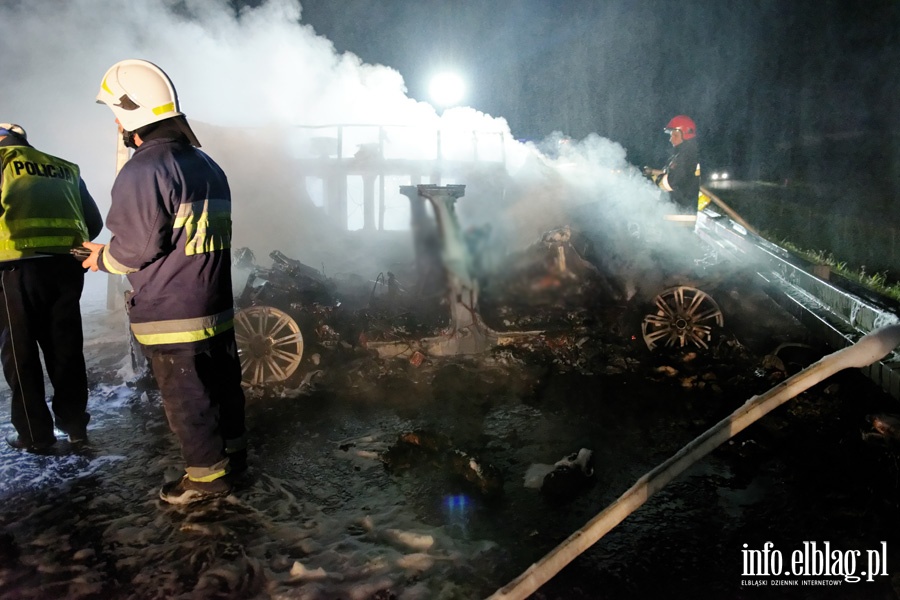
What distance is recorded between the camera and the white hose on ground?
2070mm

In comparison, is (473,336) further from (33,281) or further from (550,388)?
(33,281)

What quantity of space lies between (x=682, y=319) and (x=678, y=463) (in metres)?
4.32

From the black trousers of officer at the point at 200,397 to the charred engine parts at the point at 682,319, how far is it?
16.0 feet

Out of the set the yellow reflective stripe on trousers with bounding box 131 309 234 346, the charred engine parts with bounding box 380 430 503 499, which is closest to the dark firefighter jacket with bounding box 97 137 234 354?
the yellow reflective stripe on trousers with bounding box 131 309 234 346

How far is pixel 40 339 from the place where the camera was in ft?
12.4

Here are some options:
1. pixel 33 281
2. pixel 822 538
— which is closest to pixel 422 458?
pixel 822 538

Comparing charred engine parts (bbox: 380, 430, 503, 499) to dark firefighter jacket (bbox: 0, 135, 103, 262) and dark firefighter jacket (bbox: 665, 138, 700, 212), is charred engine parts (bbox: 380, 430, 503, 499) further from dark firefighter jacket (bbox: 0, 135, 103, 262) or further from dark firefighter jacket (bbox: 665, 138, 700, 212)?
dark firefighter jacket (bbox: 665, 138, 700, 212)

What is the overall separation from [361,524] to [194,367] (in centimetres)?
137

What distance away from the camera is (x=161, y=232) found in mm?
2807

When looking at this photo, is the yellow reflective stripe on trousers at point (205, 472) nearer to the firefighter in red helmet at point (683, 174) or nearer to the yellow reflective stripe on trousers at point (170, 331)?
the yellow reflective stripe on trousers at point (170, 331)

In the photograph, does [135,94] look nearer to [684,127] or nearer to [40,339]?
[40,339]

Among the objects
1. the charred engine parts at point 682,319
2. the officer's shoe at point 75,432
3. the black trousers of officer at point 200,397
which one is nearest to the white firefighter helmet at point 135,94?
the black trousers of officer at point 200,397

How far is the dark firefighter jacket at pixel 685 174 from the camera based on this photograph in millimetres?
8250

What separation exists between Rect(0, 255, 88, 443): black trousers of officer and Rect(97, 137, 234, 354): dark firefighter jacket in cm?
117
